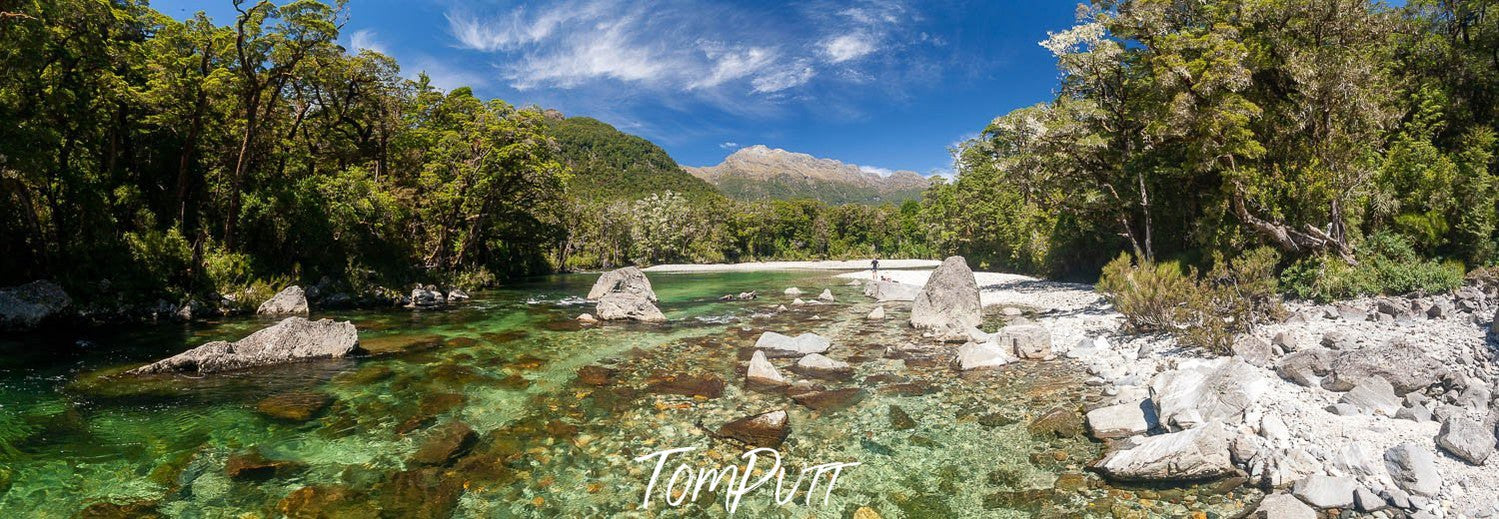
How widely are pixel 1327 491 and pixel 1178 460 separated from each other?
120 centimetres

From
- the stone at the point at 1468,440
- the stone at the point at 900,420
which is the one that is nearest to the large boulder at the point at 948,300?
the stone at the point at 900,420

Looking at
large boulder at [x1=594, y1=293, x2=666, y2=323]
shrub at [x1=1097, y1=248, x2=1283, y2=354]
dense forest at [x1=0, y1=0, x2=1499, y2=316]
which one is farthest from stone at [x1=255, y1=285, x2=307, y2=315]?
shrub at [x1=1097, y1=248, x2=1283, y2=354]

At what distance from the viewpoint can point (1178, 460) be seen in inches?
253

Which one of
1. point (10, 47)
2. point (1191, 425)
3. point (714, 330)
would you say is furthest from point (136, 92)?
point (1191, 425)

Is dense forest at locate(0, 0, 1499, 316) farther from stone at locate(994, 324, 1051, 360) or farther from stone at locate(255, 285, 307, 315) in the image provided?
stone at locate(994, 324, 1051, 360)

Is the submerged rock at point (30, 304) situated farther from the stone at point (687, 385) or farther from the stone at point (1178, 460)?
the stone at point (1178, 460)

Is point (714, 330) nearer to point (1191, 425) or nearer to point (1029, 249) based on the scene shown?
point (1191, 425)

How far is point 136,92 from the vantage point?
18.9 metres

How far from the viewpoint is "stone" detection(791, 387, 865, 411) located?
32.3ft

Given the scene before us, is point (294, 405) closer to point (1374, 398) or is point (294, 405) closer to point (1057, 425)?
point (1057, 425)

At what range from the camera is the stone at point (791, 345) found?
14.2 m

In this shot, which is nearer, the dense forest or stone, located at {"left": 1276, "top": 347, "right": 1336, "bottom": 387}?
stone, located at {"left": 1276, "top": 347, "right": 1336, "bottom": 387}

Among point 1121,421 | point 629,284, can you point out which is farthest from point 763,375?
point 629,284

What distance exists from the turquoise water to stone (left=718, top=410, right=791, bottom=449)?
0.24 metres
